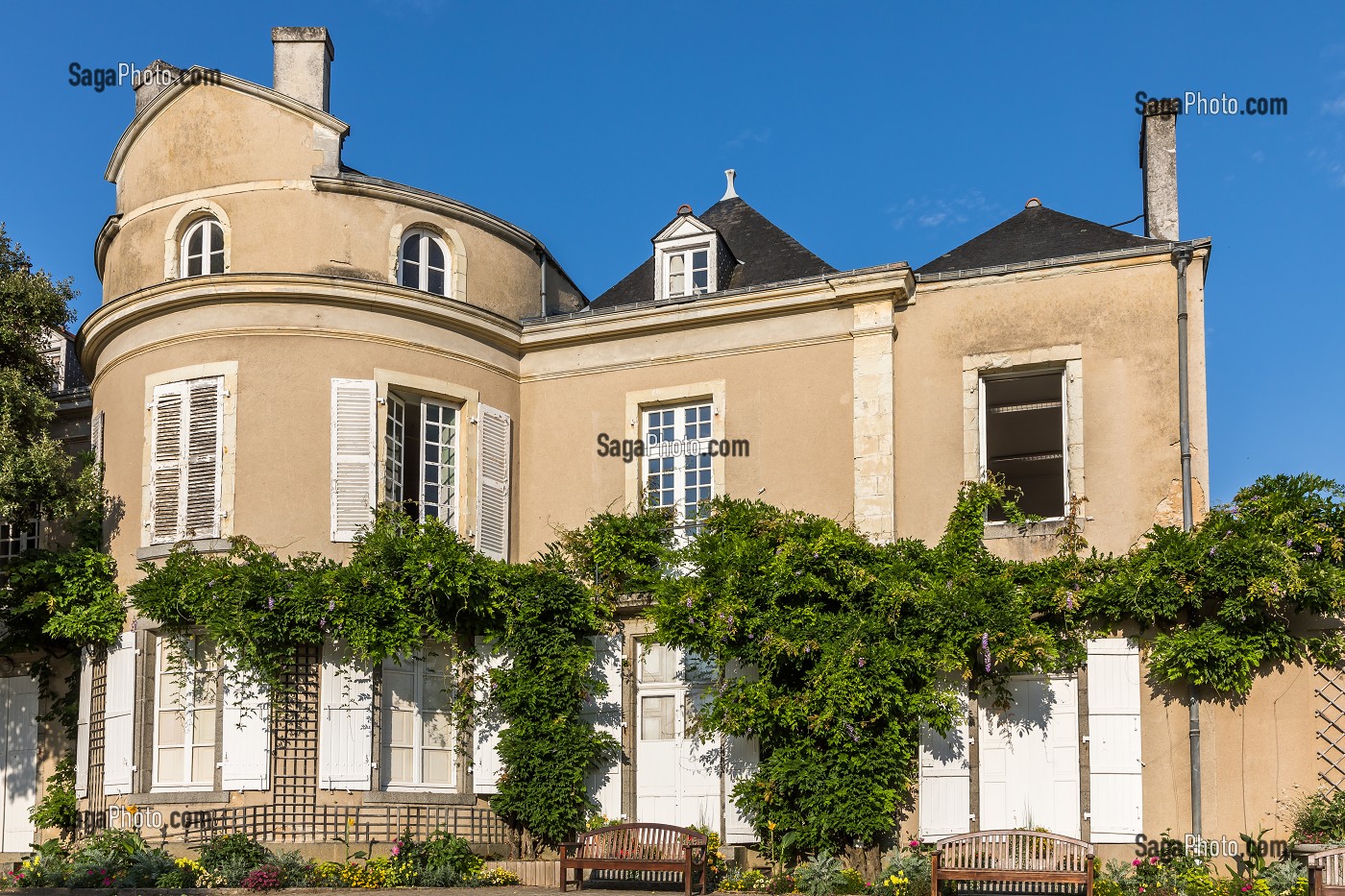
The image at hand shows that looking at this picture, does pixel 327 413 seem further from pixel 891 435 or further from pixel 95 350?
pixel 891 435

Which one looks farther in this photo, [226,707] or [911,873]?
[226,707]

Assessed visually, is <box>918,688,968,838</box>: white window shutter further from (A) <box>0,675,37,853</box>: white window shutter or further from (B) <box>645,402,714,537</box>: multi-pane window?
(A) <box>0,675,37,853</box>: white window shutter

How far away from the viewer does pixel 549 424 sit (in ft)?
55.0

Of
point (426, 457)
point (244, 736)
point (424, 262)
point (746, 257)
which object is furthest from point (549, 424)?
point (244, 736)

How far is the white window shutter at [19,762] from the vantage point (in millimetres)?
17031

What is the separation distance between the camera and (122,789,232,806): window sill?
1434 cm

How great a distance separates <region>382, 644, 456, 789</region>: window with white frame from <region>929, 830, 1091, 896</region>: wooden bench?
Result: 5.10m

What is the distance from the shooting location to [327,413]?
15.4 m

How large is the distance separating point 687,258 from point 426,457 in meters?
3.66

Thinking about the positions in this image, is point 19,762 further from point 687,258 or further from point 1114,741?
point 1114,741

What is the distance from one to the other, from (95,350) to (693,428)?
21.7 feet

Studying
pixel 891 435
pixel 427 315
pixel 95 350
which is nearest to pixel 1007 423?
pixel 891 435

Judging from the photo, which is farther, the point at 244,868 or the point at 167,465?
the point at 167,465

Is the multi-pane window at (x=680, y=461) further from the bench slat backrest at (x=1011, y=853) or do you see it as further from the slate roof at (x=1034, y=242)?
the bench slat backrest at (x=1011, y=853)
